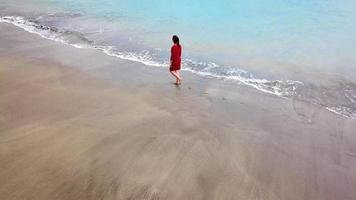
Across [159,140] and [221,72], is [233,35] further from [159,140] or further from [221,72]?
[159,140]

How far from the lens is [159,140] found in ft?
23.0

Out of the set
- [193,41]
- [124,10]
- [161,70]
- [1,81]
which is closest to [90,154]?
[1,81]

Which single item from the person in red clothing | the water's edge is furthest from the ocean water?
the person in red clothing

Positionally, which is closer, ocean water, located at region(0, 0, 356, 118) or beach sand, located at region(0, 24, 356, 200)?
beach sand, located at region(0, 24, 356, 200)

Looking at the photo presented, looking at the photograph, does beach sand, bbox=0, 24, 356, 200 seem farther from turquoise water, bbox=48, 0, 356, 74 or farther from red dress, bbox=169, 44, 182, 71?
turquoise water, bbox=48, 0, 356, 74

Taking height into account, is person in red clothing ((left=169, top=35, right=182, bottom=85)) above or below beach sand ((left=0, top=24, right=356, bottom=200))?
above

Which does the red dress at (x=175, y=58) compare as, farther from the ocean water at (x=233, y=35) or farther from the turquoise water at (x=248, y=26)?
the turquoise water at (x=248, y=26)

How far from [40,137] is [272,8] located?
1802 centimetres

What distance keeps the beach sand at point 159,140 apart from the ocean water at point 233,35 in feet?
4.52

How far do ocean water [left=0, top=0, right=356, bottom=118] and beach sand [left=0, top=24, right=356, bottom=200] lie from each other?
4.52ft

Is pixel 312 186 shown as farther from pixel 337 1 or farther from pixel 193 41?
pixel 337 1

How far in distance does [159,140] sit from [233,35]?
10.1 m

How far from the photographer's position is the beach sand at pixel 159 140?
19.0ft

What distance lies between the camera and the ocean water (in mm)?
11227
